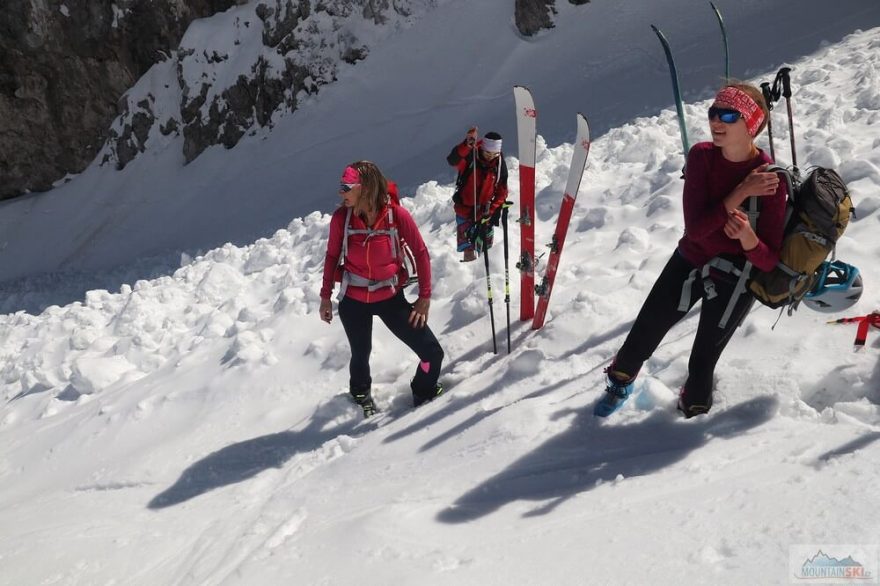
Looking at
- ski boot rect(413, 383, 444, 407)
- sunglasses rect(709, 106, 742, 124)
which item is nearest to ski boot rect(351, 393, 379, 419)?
ski boot rect(413, 383, 444, 407)

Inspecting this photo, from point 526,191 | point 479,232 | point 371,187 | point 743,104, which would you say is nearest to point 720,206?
point 743,104

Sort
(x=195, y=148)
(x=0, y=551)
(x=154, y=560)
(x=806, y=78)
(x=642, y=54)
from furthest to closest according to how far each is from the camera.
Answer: (x=195, y=148) < (x=642, y=54) < (x=806, y=78) < (x=0, y=551) < (x=154, y=560)

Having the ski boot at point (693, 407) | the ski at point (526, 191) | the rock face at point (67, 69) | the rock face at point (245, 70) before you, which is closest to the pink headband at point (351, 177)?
the ski at point (526, 191)

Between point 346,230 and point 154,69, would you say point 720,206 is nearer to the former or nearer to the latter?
point 346,230

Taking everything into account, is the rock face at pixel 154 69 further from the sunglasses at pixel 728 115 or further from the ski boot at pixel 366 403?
the sunglasses at pixel 728 115

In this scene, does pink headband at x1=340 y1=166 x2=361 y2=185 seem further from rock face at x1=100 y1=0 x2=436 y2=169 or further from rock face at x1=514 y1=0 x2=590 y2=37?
rock face at x1=100 y1=0 x2=436 y2=169

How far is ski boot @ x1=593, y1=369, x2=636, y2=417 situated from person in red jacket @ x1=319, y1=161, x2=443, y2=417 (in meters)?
1.49

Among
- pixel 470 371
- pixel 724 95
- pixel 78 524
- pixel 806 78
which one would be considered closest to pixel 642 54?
pixel 806 78

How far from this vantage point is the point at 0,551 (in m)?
4.60

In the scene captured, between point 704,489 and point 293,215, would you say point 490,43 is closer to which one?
point 293,215

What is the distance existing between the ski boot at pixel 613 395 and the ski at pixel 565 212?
1.80m

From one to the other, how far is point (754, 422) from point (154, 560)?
354 cm

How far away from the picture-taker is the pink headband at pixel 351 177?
4.34m

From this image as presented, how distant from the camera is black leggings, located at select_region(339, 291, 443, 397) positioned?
189 inches
